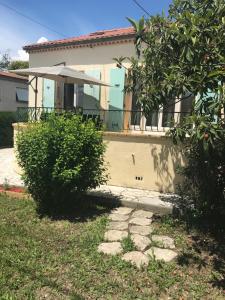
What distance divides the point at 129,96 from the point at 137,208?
4.80 meters

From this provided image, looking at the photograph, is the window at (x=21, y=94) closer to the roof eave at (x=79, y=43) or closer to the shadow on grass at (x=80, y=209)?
the roof eave at (x=79, y=43)

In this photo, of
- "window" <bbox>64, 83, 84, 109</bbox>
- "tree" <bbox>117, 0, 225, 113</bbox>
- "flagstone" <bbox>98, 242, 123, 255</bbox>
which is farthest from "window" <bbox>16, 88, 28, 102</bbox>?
"flagstone" <bbox>98, 242, 123, 255</bbox>

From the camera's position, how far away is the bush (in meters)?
5.36

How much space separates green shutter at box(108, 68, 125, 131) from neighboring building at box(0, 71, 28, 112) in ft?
37.0

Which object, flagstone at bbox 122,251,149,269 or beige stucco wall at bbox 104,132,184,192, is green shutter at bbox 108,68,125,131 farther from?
flagstone at bbox 122,251,149,269

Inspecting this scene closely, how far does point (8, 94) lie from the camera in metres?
19.6

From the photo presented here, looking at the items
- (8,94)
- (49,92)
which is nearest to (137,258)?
(49,92)

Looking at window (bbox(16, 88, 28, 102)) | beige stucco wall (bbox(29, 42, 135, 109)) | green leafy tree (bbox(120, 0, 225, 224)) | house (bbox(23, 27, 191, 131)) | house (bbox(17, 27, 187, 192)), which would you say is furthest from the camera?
window (bbox(16, 88, 28, 102))

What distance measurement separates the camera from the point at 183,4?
5.73 meters

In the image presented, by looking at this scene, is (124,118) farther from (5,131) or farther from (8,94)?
(8,94)

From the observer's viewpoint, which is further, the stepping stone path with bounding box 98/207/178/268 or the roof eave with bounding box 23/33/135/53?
the roof eave with bounding box 23/33/135/53

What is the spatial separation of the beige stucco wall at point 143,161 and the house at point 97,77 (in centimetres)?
143

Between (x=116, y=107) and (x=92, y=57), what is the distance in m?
1.98

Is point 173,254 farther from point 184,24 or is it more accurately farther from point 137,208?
point 184,24
